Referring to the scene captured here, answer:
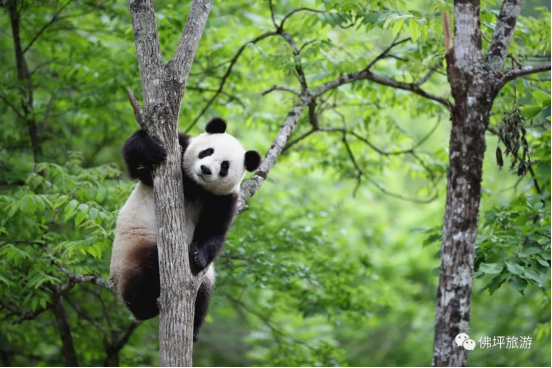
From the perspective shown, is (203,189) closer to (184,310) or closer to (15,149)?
(184,310)

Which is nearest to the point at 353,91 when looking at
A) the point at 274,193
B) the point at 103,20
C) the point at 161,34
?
the point at 161,34

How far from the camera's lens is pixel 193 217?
484cm

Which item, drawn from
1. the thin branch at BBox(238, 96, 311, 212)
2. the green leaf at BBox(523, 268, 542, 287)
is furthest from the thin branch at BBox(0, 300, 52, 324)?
the green leaf at BBox(523, 268, 542, 287)

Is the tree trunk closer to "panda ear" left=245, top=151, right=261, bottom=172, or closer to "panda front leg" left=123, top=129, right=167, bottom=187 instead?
"panda front leg" left=123, top=129, right=167, bottom=187

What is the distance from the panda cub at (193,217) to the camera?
14.7 ft

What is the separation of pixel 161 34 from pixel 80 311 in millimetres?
3542

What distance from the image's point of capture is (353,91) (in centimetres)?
735

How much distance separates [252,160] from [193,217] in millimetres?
686

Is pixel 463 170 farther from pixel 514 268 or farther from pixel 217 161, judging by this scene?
pixel 217 161

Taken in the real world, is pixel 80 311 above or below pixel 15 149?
below

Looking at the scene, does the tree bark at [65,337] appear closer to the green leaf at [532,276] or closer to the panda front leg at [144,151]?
the panda front leg at [144,151]

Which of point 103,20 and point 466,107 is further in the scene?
point 103,20

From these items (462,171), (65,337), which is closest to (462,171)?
(462,171)

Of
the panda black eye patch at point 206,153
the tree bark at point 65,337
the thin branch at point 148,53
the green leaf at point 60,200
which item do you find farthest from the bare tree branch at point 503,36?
the tree bark at point 65,337
